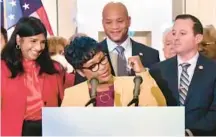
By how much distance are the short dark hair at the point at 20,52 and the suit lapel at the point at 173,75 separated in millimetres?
370

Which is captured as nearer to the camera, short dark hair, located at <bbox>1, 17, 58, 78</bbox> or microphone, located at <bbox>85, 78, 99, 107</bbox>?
microphone, located at <bbox>85, 78, 99, 107</bbox>

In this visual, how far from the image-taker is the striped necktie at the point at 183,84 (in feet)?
4.32

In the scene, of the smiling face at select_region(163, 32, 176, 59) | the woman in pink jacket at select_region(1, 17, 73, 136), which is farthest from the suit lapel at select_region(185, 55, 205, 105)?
the woman in pink jacket at select_region(1, 17, 73, 136)

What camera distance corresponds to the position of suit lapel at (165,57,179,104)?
4.34ft

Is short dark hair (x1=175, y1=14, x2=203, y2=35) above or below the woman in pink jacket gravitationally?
above

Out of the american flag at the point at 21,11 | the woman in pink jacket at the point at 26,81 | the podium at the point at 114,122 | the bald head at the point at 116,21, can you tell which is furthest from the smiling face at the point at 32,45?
the podium at the point at 114,122

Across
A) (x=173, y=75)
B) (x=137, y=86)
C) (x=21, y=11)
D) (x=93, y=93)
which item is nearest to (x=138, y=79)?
(x=137, y=86)

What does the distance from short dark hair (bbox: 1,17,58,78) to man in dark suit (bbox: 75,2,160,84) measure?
0.63 ft

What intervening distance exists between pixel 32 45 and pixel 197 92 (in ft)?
1.75

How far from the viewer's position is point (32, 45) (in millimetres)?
1302

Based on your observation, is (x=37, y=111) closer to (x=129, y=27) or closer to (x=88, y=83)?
(x=88, y=83)

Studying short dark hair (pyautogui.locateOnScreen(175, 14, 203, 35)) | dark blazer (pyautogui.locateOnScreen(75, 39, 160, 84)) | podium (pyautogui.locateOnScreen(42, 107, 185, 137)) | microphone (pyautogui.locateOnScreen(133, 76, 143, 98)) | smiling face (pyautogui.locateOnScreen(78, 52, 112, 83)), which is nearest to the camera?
podium (pyautogui.locateOnScreen(42, 107, 185, 137))

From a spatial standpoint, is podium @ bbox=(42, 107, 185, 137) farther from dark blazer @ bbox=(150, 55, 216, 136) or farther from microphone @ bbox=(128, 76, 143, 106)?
dark blazer @ bbox=(150, 55, 216, 136)

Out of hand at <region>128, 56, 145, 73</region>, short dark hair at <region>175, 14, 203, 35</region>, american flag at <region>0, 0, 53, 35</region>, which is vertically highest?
american flag at <region>0, 0, 53, 35</region>
